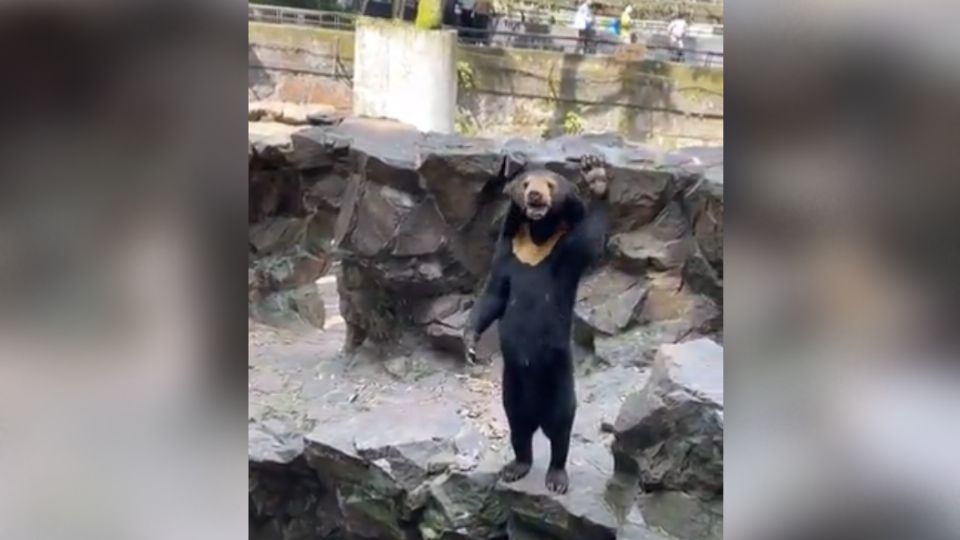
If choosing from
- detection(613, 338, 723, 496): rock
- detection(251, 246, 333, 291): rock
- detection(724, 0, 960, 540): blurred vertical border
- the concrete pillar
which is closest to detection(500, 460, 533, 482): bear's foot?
detection(613, 338, 723, 496): rock

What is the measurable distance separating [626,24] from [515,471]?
0.70 meters

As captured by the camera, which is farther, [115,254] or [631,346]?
[631,346]

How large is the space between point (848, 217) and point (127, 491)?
1.11 metres

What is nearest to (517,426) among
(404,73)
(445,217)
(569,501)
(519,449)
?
(519,449)

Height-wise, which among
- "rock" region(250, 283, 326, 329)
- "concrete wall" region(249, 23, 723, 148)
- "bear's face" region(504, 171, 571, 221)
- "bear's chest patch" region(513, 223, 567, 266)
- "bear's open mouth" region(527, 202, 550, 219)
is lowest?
"rock" region(250, 283, 326, 329)

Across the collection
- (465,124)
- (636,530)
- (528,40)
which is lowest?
(636,530)

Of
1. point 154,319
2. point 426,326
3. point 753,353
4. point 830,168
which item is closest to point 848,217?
point 830,168

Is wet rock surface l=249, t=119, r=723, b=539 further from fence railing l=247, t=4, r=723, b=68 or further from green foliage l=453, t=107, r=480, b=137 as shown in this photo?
fence railing l=247, t=4, r=723, b=68

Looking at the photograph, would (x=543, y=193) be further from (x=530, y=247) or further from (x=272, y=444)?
(x=272, y=444)

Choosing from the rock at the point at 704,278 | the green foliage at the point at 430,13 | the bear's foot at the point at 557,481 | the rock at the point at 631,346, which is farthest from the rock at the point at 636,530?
the green foliage at the point at 430,13

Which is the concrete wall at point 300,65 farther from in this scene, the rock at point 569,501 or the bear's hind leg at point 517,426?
the rock at point 569,501

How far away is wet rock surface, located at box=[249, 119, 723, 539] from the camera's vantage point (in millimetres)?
1485

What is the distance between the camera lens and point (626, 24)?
1494 millimetres

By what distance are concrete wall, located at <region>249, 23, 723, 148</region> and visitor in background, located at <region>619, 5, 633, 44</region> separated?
0.03 m
